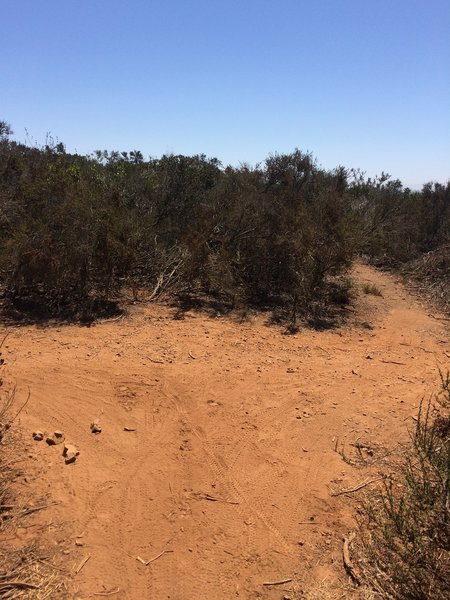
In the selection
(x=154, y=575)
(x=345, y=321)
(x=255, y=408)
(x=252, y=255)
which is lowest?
(x=154, y=575)

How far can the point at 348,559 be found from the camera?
3459mm

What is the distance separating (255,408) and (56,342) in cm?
337

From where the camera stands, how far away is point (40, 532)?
11.6 ft

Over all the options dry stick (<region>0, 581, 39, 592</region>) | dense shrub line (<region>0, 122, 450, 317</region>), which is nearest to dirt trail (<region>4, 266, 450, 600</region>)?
dry stick (<region>0, 581, 39, 592</region>)

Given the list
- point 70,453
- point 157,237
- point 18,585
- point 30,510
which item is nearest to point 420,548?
point 18,585

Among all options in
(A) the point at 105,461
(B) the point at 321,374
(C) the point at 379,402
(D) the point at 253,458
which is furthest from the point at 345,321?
(A) the point at 105,461

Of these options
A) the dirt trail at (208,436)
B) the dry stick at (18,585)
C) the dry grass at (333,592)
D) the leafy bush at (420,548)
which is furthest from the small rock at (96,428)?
the leafy bush at (420,548)

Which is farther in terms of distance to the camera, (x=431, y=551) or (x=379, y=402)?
(x=379, y=402)

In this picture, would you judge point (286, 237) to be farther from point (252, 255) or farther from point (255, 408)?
point (255, 408)

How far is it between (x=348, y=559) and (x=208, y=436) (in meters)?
1.99

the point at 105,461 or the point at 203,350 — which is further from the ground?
the point at 203,350

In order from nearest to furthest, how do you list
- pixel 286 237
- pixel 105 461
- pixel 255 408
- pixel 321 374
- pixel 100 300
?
pixel 105 461
pixel 255 408
pixel 321 374
pixel 100 300
pixel 286 237

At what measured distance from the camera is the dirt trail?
11.4 feet

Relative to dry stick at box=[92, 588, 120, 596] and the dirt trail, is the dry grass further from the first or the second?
dry stick at box=[92, 588, 120, 596]
